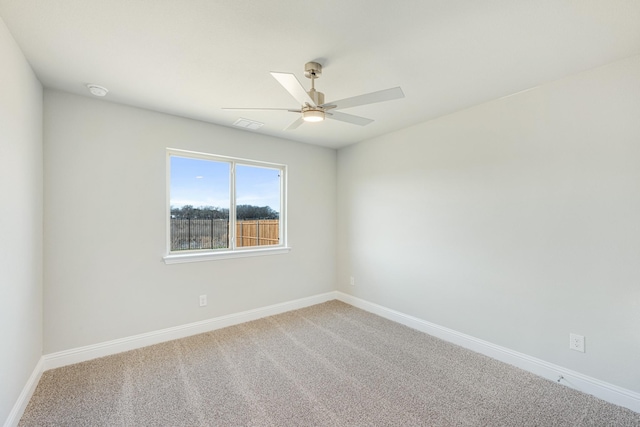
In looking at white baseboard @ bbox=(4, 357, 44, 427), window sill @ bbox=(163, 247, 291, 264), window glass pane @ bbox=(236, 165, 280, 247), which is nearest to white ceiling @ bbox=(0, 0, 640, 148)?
window glass pane @ bbox=(236, 165, 280, 247)

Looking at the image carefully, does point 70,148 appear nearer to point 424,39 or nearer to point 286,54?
point 286,54

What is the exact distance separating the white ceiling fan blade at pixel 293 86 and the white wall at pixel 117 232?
1804 mm

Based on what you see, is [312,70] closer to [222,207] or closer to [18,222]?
[222,207]

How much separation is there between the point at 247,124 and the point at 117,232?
69.3 inches

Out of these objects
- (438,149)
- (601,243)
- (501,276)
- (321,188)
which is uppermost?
(438,149)

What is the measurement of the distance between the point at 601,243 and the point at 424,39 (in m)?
1.95

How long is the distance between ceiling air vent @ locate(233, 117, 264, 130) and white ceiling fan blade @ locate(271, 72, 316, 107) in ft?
4.57

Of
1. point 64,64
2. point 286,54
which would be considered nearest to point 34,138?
point 64,64

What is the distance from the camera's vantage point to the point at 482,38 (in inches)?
68.5

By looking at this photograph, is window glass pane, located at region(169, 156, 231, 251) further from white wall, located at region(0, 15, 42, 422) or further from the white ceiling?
white wall, located at region(0, 15, 42, 422)

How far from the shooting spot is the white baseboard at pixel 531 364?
1980 millimetres

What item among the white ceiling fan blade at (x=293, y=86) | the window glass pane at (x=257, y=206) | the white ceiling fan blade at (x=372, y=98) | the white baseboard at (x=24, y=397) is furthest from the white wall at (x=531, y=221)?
the white baseboard at (x=24, y=397)

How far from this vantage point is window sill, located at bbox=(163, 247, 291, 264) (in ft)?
9.99

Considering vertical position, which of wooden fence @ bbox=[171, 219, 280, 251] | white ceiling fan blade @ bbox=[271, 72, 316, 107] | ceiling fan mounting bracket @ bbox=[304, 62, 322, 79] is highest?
ceiling fan mounting bracket @ bbox=[304, 62, 322, 79]
